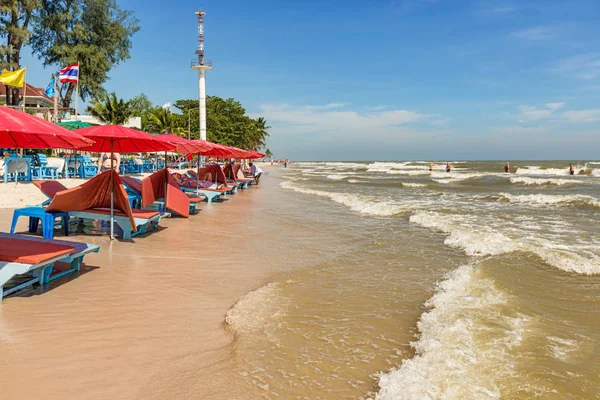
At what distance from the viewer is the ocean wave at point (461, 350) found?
2844 mm

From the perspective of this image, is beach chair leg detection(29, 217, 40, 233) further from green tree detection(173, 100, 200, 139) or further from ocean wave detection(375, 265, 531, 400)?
green tree detection(173, 100, 200, 139)

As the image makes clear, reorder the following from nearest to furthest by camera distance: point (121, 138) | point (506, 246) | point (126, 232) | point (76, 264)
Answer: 1. point (76, 264)
2. point (121, 138)
3. point (126, 232)
4. point (506, 246)

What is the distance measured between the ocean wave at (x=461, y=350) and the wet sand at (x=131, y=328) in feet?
4.18

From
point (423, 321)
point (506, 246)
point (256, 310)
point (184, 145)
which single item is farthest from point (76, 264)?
point (506, 246)

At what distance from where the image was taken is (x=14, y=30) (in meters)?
28.8

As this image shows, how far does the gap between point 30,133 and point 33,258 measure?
1.31m

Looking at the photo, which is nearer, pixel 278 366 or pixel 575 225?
pixel 278 366

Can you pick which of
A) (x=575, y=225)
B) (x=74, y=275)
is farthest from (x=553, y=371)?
(x=575, y=225)

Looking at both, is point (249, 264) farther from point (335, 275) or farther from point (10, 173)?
point (10, 173)

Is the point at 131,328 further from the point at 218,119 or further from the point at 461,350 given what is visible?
the point at 218,119

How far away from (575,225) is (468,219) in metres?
2.81

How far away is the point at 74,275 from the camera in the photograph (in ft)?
16.6

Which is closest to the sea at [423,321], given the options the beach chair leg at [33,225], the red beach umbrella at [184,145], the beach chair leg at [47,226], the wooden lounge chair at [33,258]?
the wooden lounge chair at [33,258]

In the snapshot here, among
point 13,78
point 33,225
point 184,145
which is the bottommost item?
point 33,225
